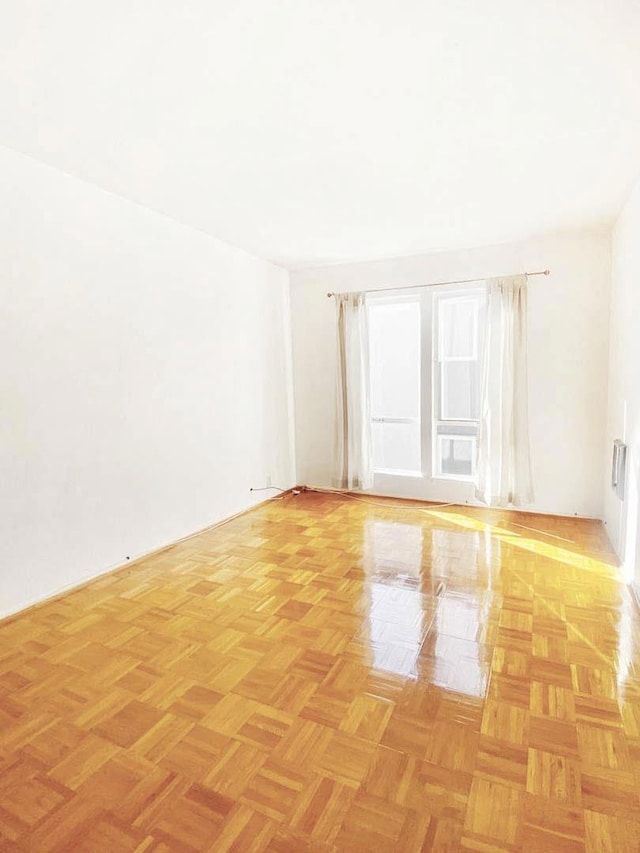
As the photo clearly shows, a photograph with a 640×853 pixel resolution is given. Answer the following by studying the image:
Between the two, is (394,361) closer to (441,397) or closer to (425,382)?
(425,382)

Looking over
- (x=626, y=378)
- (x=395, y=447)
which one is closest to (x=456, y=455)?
(x=395, y=447)

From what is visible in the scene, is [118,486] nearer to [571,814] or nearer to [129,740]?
[129,740]

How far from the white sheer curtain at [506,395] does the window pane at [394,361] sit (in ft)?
2.80

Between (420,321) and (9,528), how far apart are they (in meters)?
3.75

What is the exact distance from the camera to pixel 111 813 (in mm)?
1464

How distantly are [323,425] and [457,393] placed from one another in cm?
145

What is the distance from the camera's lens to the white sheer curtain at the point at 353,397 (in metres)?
4.98

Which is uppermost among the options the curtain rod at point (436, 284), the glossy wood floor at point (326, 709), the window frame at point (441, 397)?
the curtain rod at point (436, 284)

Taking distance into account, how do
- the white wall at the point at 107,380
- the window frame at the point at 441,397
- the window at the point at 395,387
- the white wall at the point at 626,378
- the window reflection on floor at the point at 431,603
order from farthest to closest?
the window at the point at 395,387, the window frame at the point at 441,397, the white wall at the point at 626,378, the white wall at the point at 107,380, the window reflection on floor at the point at 431,603

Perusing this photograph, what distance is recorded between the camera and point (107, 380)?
3217 mm

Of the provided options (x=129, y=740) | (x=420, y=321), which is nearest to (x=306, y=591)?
(x=129, y=740)

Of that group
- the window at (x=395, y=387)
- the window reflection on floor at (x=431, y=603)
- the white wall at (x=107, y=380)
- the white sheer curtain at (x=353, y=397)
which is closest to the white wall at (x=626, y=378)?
the window reflection on floor at (x=431, y=603)

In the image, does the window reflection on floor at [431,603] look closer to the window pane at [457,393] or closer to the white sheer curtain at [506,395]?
the white sheer curtain at [506,395]

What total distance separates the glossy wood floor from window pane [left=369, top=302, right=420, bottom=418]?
2218 mm
